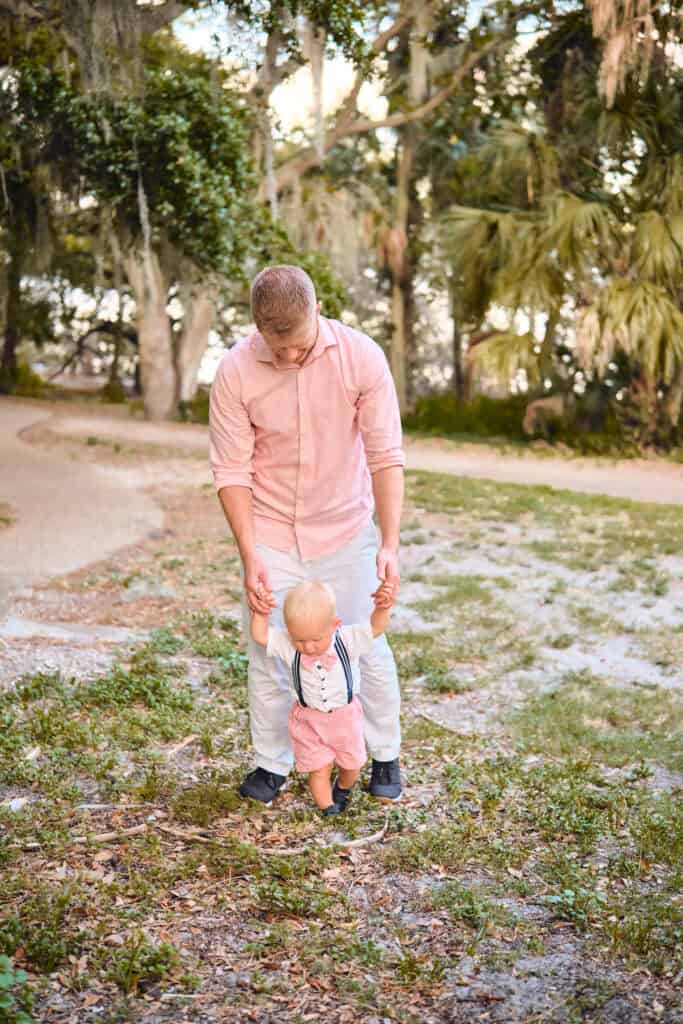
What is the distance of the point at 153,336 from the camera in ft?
58.3

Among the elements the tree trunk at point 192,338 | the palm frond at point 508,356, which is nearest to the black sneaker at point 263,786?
the palm frond at point 508,356

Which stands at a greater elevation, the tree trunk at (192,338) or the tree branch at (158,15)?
the tree branch at (158,15)

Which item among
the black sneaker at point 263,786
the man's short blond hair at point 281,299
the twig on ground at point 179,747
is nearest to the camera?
the man's short blond hair at point 281,299

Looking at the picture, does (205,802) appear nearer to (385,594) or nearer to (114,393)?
(385,594)

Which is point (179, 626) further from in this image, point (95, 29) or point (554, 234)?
point (554, 234)

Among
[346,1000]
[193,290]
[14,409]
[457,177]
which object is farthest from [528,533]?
[457,177]

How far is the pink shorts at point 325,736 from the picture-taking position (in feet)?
11.4

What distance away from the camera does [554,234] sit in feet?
47.1

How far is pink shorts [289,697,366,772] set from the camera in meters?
3.46

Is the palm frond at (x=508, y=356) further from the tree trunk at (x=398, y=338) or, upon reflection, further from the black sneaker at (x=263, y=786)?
the black sneaker at (x=263, y=786)

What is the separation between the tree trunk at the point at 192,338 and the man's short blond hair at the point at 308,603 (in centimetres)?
1570

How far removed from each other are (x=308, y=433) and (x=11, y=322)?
20022 millimetres

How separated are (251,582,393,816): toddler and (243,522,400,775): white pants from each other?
8 cm

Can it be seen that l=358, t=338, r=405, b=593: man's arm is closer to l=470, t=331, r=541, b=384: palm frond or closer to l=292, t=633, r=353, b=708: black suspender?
l=292, t=633, r=353, b=708: black suspender
